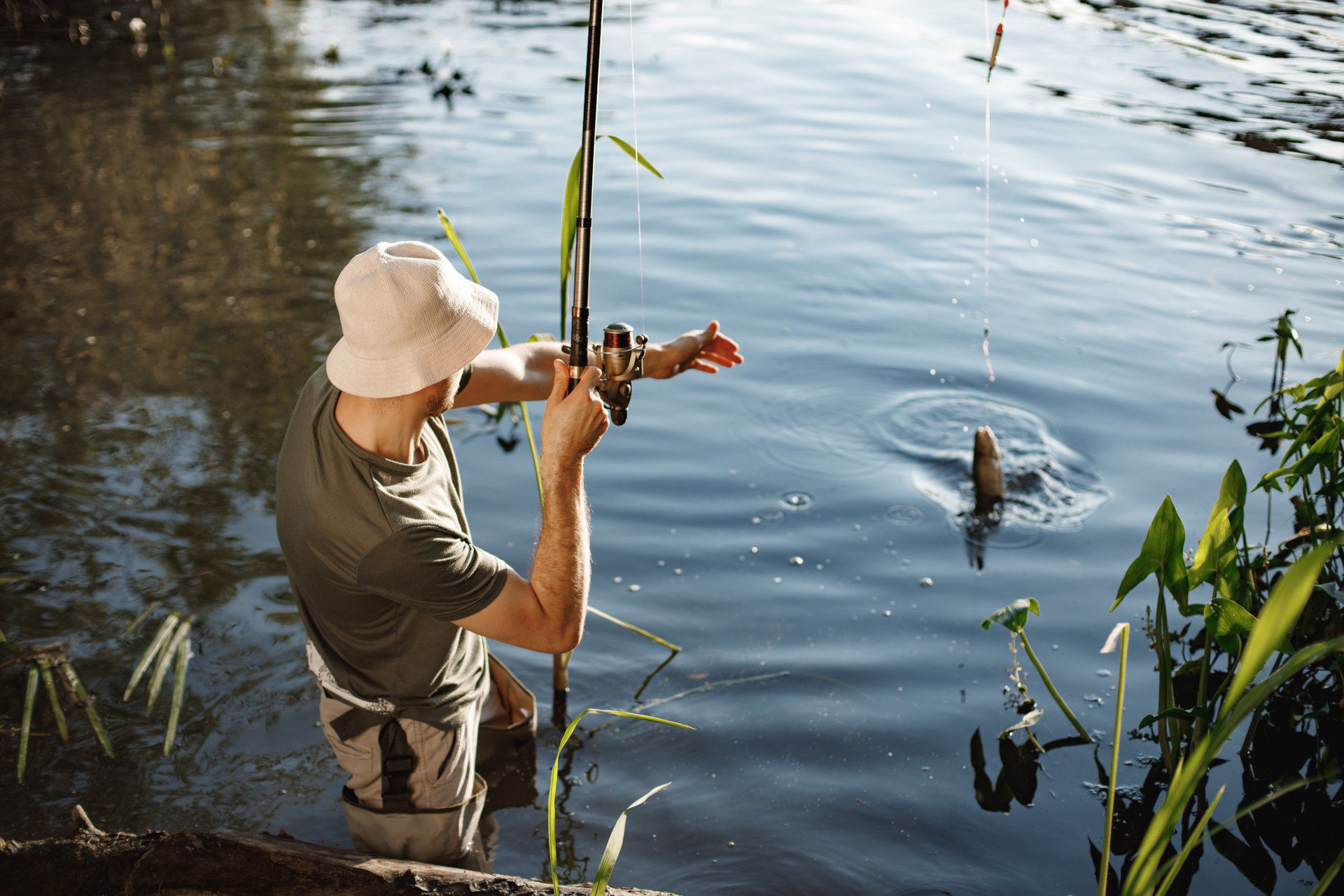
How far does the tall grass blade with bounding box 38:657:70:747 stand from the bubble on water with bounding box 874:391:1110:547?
297 cm

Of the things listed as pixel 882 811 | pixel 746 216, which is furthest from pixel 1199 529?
pixel 746 216

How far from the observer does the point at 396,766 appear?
91.1 inches

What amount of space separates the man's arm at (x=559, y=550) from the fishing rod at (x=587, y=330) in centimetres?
5

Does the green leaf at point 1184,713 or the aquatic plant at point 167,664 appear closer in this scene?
the green leaf at point 1184,713

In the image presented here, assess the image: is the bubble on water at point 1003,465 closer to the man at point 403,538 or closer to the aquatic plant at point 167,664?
the man at point 403,538

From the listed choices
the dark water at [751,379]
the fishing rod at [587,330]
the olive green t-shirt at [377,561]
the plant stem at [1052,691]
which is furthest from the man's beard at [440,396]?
the plant stem at [1052,691]

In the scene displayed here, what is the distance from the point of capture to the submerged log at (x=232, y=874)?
81.6 inches

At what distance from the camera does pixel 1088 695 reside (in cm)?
324

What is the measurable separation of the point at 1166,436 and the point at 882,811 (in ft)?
8.31

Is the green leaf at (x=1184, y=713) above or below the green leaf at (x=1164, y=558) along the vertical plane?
below

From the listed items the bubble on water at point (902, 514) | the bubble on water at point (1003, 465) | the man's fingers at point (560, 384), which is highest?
the man's fingers at point (560, 384)

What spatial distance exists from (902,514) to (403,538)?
2.65 m

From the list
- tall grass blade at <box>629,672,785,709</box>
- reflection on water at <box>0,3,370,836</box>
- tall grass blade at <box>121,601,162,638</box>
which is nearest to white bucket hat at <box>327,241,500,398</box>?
reflection on water at <box>0,3,370,836</box>

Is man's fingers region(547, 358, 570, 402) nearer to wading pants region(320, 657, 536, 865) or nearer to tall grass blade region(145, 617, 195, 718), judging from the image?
wading pants region(320, 657, 536, 865)
